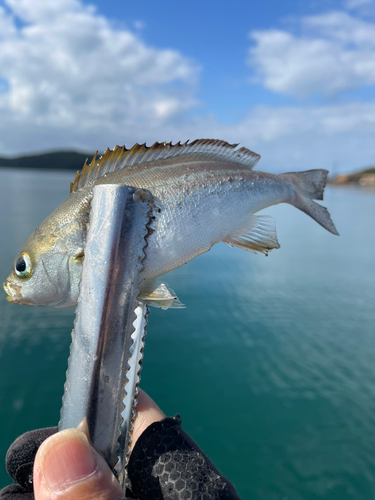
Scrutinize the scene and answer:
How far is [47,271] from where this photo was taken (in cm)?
137

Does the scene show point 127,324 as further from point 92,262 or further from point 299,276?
point 299,276

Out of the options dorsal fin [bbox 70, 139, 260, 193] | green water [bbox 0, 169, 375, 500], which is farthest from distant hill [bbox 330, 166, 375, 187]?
dorsal fin [bbox 70, 139, 260, 193]

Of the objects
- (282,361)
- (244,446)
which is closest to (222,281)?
(282,361)

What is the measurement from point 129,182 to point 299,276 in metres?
7.78

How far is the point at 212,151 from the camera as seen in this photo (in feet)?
5.69

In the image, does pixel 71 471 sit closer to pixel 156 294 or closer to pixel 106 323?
pixel 106 323

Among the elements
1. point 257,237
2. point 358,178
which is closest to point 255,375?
point 257,237

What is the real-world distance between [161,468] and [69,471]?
473 millimetres

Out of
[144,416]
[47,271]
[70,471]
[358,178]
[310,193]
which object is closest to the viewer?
[70,471]

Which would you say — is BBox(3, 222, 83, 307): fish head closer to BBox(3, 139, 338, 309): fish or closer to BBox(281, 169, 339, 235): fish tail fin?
BBox(3, 139, 338, 309): fish

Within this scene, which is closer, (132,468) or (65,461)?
(65,461)

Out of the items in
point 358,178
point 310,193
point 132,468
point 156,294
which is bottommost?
point 132,468

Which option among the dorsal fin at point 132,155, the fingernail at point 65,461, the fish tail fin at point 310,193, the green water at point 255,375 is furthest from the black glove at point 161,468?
the green water at point 255,375

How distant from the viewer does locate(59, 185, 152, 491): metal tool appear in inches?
49.2
